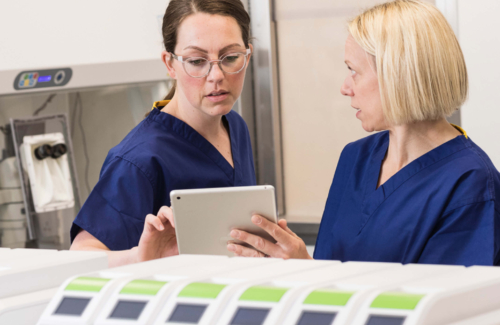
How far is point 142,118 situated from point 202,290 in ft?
5.56

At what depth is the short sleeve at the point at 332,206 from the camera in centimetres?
136

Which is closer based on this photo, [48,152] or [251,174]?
[251,174]

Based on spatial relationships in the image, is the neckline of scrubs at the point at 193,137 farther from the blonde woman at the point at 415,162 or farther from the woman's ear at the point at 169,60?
the blonde woman at the point at 415,162

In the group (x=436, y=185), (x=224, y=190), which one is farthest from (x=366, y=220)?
(x=224, y=190)

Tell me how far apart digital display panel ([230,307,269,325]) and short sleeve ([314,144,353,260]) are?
2.88 feet

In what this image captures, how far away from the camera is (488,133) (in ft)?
7.17

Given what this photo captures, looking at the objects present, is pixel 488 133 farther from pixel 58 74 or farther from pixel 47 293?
pixel 47 293

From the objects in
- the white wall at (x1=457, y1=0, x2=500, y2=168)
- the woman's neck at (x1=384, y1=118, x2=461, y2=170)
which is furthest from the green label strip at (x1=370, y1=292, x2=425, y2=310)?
the white wall at (x1=457, y1=0, x2=500, y2=168)

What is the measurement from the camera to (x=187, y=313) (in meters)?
0.50

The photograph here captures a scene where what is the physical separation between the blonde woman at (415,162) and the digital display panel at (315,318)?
594 millimetres

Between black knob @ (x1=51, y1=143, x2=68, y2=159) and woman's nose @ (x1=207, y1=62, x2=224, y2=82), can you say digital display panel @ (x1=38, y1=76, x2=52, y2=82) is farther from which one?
woman's nose @ (x1=207, y1=62, x2=224, y2=82)

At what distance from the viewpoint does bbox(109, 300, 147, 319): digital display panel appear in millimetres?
512

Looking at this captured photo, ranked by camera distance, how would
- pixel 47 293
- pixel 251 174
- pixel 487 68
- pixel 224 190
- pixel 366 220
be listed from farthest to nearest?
1. pixel 487 68
2. pixel 251 174
3. pixel 366 220
4. pixel 224 190
5. pixel 47 293

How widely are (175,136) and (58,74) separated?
0.66m
